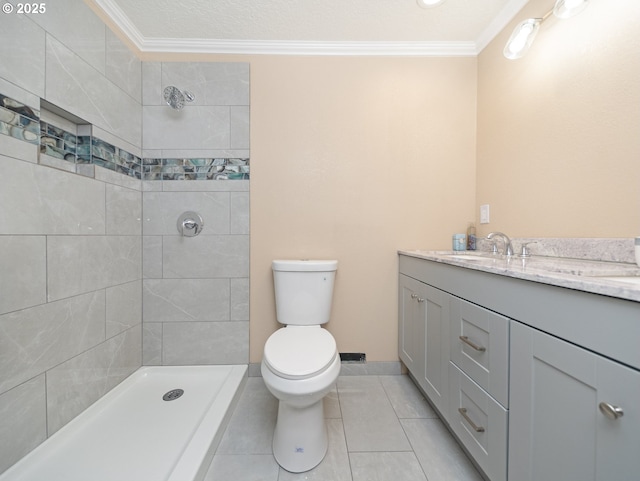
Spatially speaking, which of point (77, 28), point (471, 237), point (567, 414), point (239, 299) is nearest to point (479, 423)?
point (567, 414)

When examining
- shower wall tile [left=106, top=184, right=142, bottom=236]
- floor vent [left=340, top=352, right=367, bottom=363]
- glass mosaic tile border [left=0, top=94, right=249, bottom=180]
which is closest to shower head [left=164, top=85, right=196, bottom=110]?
glass mosaic tile border [left=0, top=94, right=249, bottom=180]

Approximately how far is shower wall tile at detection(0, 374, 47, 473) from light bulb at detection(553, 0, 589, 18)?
256 centimetres

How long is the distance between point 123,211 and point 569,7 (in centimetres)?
234

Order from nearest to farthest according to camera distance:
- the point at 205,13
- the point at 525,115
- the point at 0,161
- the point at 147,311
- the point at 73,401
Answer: the point at 0,161, the point at 73,401, the point at 525,115, the point at 205,13, the point at 147,311

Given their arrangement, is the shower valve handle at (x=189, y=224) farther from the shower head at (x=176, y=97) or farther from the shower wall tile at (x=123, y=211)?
the shower head at (x=176, y=97)

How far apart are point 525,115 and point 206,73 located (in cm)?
191

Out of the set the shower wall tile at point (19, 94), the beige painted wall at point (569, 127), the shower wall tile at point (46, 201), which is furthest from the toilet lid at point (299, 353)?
the shower wall tile at point (19, 94)

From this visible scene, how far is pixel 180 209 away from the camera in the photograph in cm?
172

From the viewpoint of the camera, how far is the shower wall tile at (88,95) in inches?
44.2

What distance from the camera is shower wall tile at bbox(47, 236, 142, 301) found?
3.70 ft

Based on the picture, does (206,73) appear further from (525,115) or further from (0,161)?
(525,115)

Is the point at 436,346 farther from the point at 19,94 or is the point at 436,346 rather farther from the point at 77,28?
the point at 77,28

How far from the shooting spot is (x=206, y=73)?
1.71 metres

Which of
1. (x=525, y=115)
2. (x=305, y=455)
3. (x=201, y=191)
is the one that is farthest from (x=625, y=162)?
(x=201, y=191)
